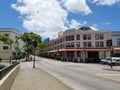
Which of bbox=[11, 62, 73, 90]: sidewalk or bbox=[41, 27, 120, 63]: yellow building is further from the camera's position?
bbox=[41, 27, 120, 63]: yellow building

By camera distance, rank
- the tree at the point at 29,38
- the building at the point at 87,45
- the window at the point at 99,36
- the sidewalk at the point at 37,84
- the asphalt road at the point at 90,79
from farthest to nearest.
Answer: the tree at the point at 29,38
the window at the point at 99,36
the building at the point at 87,45
the asphalt road at the point at 90,79
the sidewalk at the point at 37,84

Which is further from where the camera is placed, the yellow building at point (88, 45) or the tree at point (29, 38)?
the tree at point (29, 38)

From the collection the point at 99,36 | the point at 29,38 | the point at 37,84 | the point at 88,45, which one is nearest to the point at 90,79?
the point at 37,84

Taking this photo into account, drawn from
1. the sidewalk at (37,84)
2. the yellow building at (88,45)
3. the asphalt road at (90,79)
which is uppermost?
the yellow building at (88,45)

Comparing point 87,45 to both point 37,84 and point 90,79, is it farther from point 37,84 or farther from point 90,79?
point 37,84

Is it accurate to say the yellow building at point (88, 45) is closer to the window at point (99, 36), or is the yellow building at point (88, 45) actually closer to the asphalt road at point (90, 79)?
the window at point (99, 36)

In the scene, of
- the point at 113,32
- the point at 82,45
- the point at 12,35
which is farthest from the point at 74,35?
the point at 12,35

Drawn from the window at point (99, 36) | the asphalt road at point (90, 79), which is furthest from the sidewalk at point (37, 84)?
the window at point (99, 36)

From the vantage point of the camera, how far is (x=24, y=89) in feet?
47.5

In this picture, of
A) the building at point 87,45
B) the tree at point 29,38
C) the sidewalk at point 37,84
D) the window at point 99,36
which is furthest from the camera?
the tree at point 29,38

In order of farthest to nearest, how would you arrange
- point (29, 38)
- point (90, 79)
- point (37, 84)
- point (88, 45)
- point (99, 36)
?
1. point (29, 38)
2. point (88, 45)
3. point (99, 36)
4. point (90, 79)
5. point (37, 84)

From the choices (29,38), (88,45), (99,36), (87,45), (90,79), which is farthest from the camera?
(29,38)

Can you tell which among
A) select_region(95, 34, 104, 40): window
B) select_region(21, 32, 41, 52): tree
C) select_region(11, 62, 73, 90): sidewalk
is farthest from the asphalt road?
select_region(21, 32, 41, 52): tree

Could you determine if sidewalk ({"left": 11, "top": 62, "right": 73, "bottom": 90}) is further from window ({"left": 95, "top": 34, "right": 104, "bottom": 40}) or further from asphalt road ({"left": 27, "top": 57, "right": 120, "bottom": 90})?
window ({"left": 95, "top": 34, "right": 104, "bottom": 40})
